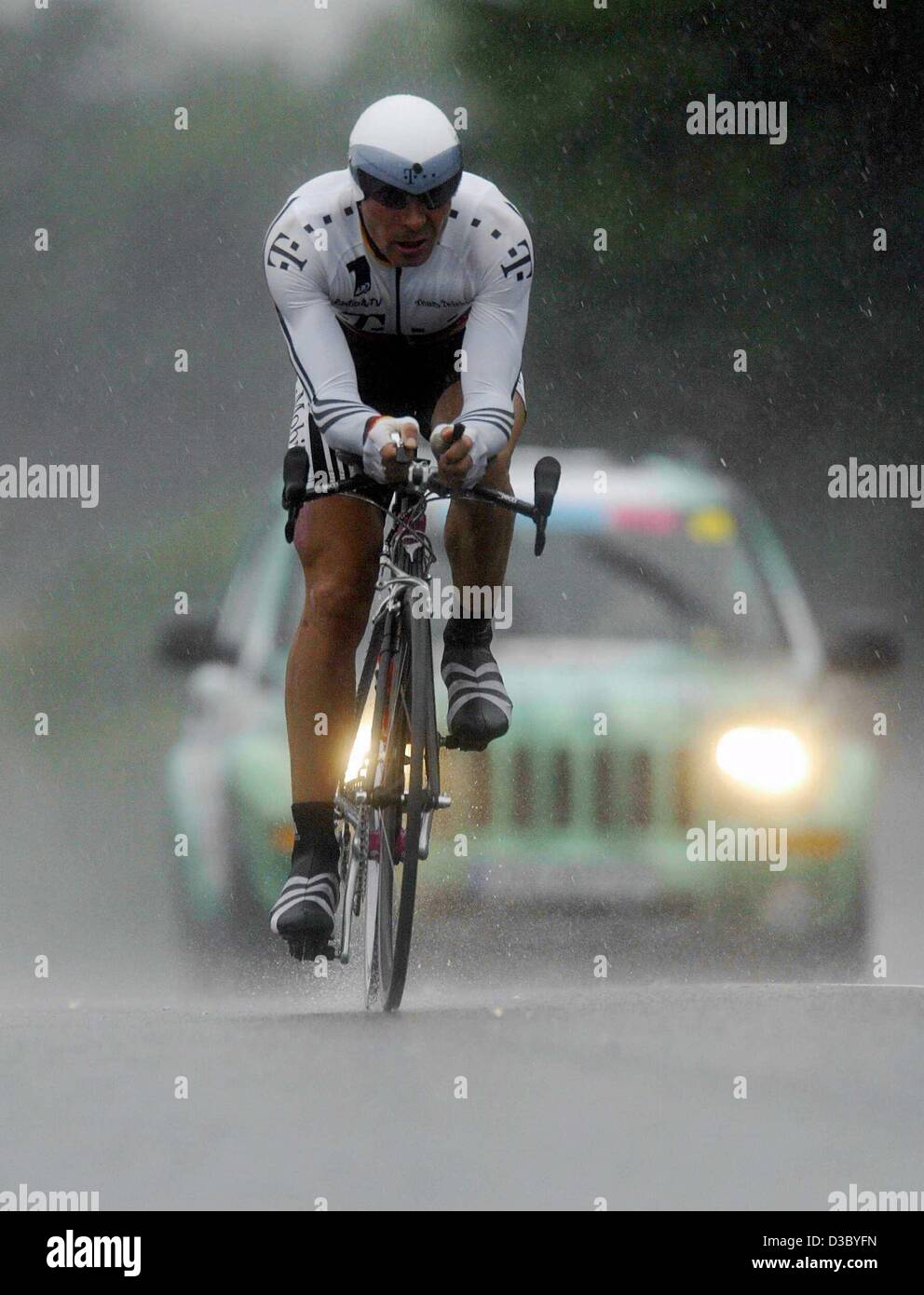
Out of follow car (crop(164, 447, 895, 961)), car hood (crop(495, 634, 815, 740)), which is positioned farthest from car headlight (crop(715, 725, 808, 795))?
car hood (crop(495, 634, 815, 740))

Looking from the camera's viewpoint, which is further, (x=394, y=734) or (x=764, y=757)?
(x=764, y=757)

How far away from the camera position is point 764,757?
894 cm

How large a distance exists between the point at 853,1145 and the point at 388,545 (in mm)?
2238

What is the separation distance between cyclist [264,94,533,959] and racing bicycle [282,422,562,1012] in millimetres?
80

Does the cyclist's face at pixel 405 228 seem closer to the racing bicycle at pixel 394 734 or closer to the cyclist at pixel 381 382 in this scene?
the cyclist at pixel 381 382

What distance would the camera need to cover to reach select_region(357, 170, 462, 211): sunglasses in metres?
6.15

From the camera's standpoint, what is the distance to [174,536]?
20.3 m

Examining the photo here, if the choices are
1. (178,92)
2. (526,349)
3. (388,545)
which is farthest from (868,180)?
(388,545)

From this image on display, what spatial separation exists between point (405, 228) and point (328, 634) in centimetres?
122

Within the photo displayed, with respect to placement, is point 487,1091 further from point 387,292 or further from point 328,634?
point 387,292

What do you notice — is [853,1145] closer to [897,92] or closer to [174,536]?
[897,92]

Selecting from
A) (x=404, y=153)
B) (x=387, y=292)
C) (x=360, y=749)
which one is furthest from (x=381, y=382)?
(x=360, y=749)

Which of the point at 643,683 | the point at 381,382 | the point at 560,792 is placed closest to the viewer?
the point at 381,382

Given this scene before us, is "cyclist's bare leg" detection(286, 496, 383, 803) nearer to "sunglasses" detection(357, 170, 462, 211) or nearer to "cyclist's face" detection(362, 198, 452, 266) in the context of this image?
"cyclist's face" detection(362, 198, 452, 266)
